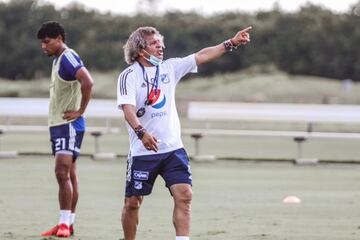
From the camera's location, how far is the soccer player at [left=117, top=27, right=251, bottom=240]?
32.3 feet

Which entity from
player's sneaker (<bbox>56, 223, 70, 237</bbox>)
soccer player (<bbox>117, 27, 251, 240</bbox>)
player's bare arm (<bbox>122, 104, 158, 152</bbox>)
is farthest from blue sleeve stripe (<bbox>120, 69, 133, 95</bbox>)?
player's sneaker (<bbox>56, 223, 70, 237</bbox>)

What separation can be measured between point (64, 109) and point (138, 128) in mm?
→ 2506

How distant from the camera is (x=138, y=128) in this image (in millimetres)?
9680

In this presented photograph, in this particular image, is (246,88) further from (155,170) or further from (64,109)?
(155,170)

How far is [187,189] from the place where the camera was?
9.89 m

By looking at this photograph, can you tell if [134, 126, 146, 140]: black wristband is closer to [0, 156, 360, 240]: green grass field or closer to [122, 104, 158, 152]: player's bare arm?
[122, 104, 158, 152]: player's bare arm

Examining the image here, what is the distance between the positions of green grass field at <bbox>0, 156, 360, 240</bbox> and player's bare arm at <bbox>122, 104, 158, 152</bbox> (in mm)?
2180

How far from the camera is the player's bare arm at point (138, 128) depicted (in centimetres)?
965

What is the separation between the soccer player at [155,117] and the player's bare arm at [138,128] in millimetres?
16

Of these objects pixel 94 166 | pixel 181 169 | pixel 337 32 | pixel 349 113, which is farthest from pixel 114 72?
pixel 181 169

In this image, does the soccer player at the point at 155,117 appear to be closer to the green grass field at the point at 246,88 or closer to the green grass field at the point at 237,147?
the green grass field at the point at 237,147

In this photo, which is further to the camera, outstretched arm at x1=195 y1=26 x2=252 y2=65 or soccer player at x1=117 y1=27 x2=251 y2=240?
outstretched arm at x1=195 y1=26 x2=252 y2=65

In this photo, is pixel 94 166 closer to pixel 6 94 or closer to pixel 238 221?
pixel 238 221

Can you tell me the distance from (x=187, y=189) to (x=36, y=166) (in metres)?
12.2
